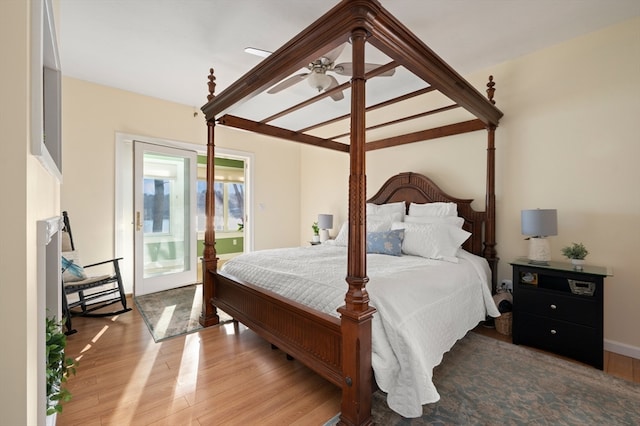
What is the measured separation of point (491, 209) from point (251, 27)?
2827 millimetres

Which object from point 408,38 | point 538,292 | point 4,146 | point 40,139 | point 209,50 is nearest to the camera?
point 4,146

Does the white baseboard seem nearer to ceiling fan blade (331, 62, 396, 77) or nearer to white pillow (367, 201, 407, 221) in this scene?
white pillow (367, 201, 407, 221)

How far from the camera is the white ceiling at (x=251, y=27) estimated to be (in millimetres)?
2143

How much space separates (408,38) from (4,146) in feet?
5.83

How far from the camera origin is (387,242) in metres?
2.88

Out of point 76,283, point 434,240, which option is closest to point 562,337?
point 434,240

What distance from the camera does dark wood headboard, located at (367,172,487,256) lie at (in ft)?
10.1

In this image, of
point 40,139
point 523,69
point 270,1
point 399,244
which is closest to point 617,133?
point 523,69

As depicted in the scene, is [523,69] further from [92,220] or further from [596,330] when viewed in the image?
[92,220]

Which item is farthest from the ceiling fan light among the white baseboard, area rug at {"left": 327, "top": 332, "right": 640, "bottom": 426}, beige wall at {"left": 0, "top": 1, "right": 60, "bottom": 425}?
the white baseboard

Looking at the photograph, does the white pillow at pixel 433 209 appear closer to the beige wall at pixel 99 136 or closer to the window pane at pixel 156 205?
the beige wall at pixel 99 136

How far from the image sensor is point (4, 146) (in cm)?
71

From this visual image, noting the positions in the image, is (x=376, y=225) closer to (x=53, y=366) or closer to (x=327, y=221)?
(x=327, y=221)

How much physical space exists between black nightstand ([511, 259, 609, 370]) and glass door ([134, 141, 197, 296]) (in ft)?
13.4
